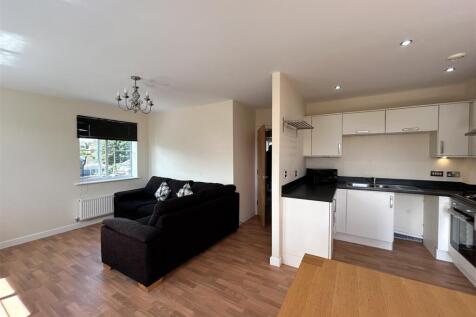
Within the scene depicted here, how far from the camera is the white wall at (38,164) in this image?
10.3 feet

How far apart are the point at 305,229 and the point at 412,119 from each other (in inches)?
92.3

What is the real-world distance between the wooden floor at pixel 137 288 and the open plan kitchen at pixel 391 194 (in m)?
0.57

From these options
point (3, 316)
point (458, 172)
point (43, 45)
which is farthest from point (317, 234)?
point (43, 45)

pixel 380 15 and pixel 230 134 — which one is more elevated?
pixel 380 15

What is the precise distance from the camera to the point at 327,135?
3.57 metres

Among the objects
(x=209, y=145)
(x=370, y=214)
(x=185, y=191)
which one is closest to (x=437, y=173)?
(x=370, y=214)

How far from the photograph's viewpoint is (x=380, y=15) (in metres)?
1.47

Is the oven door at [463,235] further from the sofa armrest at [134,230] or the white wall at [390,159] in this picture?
the sofa armrest at [134,230]

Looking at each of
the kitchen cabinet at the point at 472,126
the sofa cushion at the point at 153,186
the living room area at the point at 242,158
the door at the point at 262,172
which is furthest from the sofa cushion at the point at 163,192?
the kitchen cabinet at the point at 472,126

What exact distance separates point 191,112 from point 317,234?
3409 millimetres

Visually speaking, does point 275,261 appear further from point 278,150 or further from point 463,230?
point 463,230

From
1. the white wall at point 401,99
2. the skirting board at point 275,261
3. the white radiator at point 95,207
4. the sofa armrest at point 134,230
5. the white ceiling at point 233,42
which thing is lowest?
the skirting board at point 275,261

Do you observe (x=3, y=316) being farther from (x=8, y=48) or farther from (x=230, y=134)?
(x=230, y=134)

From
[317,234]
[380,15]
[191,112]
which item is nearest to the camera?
[380,15]
